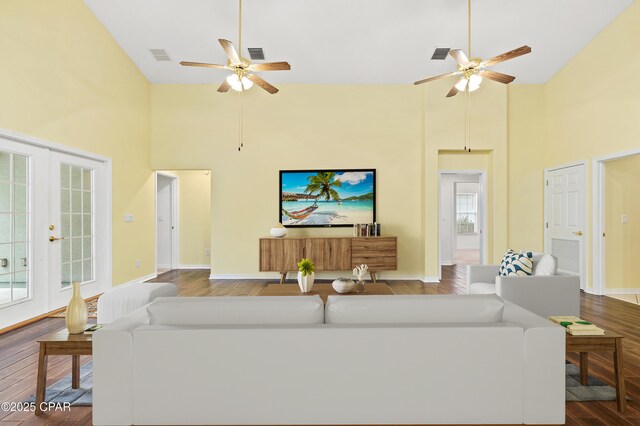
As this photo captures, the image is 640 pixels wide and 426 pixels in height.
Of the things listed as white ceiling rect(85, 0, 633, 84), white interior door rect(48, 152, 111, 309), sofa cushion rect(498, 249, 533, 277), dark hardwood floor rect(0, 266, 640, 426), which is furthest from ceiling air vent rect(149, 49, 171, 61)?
sofa cushion rect(498, 249, 533, 277)

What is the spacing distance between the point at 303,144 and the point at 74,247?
3.80m

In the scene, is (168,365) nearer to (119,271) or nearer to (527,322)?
(527,322)

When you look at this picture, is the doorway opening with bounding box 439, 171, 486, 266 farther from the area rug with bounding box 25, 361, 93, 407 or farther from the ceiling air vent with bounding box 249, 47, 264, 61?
the area rug with bounding box 25, 361, 93, 407

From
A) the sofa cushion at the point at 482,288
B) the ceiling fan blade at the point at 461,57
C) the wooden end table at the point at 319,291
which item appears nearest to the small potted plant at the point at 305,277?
the wooden end table at the point at 319,291

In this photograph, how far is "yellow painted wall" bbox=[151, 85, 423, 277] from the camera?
6543 mm

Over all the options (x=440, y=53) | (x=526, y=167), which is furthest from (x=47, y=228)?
(x=526, y=167)

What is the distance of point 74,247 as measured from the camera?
4.91m

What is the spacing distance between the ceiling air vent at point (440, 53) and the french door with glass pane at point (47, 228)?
5.31 meters

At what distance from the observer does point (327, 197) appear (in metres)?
6.54

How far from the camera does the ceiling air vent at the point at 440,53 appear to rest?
220 inches

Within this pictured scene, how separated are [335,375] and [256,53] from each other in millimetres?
5172

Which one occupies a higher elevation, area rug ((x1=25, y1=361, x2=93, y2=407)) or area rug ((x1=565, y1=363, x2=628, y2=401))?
area rug ((x1=565, y1=363, x2=628, y2=401))

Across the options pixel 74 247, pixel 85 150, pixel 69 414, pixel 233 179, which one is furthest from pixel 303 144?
pixel 69 414

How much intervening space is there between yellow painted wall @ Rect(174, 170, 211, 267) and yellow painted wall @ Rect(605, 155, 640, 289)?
7095 mm
